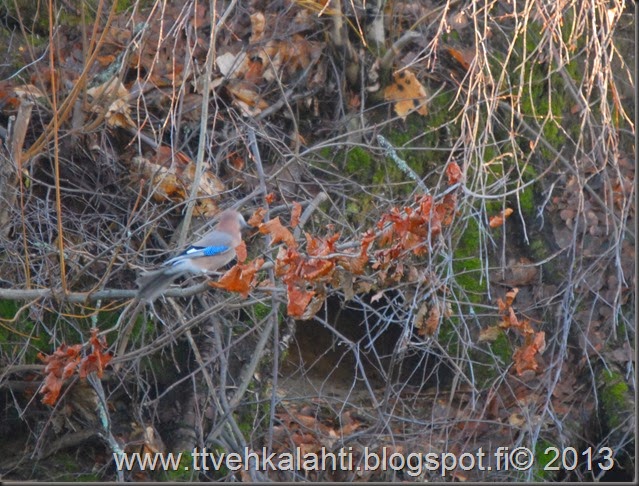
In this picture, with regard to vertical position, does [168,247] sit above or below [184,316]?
above

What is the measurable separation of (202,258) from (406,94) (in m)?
2.41

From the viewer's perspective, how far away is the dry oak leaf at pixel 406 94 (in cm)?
633

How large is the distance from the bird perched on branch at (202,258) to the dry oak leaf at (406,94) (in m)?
1.89

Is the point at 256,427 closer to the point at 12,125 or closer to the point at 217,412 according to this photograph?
the point at 217,412

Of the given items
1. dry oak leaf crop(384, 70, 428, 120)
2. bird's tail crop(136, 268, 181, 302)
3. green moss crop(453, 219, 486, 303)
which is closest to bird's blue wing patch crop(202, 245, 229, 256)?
bird's tail crop(136, 268, 181, 302)

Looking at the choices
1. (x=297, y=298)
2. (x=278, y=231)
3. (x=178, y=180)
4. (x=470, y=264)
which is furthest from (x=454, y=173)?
(x=470, y=264)

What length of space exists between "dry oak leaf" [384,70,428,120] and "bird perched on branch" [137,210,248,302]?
1894mm

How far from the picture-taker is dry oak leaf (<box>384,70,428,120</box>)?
6328 millimetres

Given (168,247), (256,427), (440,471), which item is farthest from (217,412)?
(440,471)

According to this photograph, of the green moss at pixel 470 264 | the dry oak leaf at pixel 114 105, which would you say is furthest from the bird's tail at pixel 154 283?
the green moss at pixel 470 264

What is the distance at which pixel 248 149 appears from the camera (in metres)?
5.32

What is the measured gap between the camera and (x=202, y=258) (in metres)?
4.56

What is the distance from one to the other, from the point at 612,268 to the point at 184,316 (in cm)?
289

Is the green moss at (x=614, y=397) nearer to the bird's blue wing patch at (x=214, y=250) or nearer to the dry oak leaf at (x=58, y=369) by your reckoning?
the bird's blue wing patch at (x=214, y=250)
